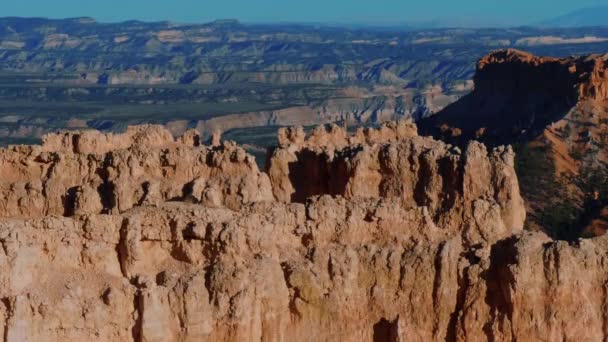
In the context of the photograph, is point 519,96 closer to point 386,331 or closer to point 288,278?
point 386,331

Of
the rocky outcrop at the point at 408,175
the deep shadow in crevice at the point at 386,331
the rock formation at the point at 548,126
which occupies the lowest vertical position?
the rock formation at the point at 548,126

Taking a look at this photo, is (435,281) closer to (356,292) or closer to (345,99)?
(356,292)

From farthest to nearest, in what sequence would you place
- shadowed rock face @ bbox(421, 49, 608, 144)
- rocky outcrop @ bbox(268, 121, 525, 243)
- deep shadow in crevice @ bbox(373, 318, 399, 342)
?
1. shadowed rock face @ bbox(421, 49, 608, 144)
2. rocky outcrop @ bbox(268, 121, 525, 243)
3. deep shadow in crevice @ bbox(373, 318, 399, 342)

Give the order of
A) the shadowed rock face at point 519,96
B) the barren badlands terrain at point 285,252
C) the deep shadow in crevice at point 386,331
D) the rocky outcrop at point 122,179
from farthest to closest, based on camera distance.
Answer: the shadowed rock face at point 519,96 < the rocky outcrop at point 122,179 < the deep shadow in crevice at point 386,331 < the barren badlands terrain at point 285,252

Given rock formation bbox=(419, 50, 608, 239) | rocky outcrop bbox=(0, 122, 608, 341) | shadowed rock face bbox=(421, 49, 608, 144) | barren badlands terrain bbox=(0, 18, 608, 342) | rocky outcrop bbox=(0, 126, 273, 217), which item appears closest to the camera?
rocky outcrop bbox=(0, 122, 608, 341)

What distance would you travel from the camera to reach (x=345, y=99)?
18200 cm

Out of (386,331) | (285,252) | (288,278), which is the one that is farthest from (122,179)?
(386,331)

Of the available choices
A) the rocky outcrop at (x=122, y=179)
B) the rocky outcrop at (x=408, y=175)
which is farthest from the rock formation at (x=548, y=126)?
the rocky outcrop at (x=122, y=179)

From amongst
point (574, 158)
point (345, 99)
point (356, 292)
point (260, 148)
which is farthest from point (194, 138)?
point (345, 99)

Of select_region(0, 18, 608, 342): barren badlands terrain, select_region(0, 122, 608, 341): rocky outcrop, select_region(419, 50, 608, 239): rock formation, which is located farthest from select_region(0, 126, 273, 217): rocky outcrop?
select_region(419, 50, 608, 239): rock formation

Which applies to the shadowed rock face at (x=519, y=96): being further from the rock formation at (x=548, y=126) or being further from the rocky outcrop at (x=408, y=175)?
the rocky outcrop at (x=408, y=175)

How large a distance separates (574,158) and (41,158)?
44.8 m

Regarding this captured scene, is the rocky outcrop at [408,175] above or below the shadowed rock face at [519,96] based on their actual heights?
above

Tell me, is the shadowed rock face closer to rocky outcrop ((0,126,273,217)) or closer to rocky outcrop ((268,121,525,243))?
rocky outcrop ((268,121,525,243))
